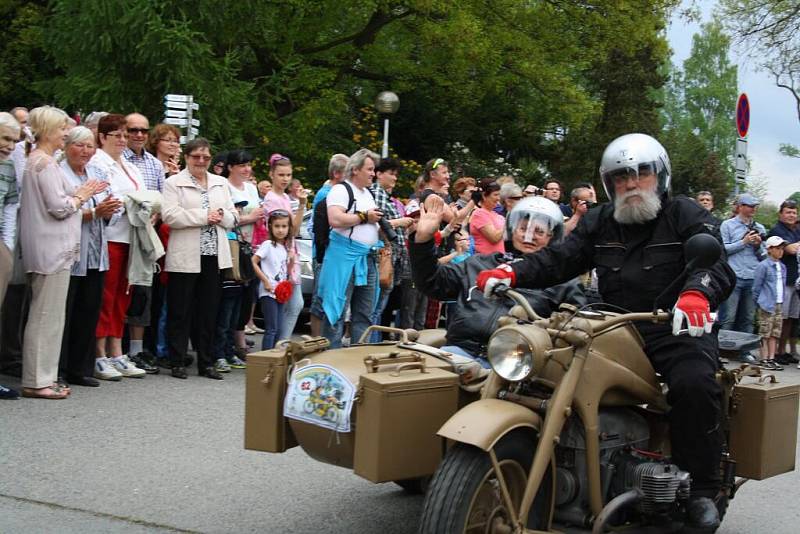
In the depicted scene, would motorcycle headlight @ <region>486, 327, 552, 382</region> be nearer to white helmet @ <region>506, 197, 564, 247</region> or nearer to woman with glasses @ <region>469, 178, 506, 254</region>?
white helmet @ <region>506, 197, 564, 247</region>

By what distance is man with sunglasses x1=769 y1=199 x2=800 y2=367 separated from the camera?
14164mm

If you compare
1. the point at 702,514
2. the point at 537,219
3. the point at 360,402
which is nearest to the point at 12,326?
the point at 537,219

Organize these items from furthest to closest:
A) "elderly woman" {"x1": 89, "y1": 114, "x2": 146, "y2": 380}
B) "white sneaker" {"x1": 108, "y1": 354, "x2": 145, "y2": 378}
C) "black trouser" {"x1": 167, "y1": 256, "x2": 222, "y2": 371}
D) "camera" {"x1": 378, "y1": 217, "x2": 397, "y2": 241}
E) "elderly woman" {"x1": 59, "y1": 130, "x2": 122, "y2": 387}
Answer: "camera" {"x1": 378, "y1": 217, "x2": 397, "y2": 241}, "black trouser" {"x1": 167, "y1": 256, "x2": 222, "y2": 371}, "white sneaker" {"x1": 108, "y1": 354, "x2": 145, "y2": 378}, "elderly woman" {"x1": 89, "y1": 114, "x2": 146, "y2": 380}, "elderly woman" {"x1": 59, "y1": 130, "x2": 122, "y2": 387}

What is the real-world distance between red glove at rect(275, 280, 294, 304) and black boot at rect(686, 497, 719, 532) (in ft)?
19.2

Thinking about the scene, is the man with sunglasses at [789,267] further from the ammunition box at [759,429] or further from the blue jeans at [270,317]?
the ammunition box at [759,429]

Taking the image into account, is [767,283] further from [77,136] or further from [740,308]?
[77,136]

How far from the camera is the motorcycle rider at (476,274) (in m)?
5.25

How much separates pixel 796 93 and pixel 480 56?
7.78m

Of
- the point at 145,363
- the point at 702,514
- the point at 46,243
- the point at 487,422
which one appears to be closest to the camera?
the point at 487,422

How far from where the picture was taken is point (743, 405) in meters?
5.34

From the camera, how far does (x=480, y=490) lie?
165 inches

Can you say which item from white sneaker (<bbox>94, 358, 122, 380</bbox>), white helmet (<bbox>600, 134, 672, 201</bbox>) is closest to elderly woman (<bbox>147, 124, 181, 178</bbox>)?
white sneaker (<bbox>94, 358, 122, 380</bbox>)

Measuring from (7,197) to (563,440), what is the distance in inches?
183

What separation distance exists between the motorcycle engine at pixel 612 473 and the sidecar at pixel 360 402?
0.49m
